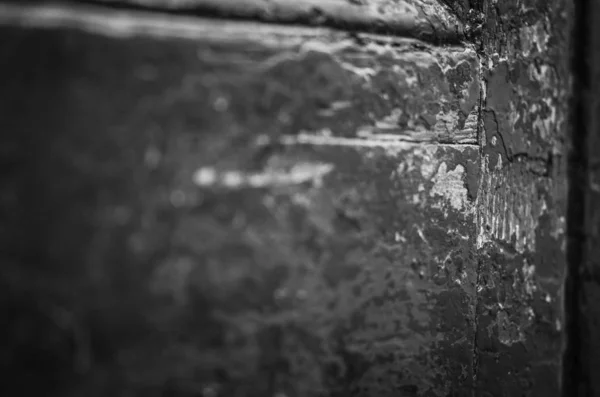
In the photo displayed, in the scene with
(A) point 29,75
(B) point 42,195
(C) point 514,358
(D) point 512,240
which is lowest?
(C) point 514,358

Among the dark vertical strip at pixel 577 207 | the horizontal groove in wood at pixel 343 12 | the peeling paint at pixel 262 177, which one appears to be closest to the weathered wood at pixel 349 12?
the horizontal groove in wood at pixel 343 12

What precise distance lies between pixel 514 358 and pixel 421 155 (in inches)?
14.9

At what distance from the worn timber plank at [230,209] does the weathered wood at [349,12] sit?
17 millimetres

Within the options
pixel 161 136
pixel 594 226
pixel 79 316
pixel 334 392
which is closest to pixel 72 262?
pixel 79 316

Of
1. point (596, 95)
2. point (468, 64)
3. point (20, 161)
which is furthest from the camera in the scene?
point (596, 95)

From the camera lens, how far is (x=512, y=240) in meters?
0.64

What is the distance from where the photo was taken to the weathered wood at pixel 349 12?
0.44 meters

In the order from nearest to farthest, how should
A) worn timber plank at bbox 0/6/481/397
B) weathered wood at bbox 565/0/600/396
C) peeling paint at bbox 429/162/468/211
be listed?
worn timber plank at bbox 0/6/481/397 → peeling paint at bbox 429/162/468/211 → weathered wood at bbox 565/0/600/396

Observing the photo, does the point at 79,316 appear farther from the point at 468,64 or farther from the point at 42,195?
the point at 468,64

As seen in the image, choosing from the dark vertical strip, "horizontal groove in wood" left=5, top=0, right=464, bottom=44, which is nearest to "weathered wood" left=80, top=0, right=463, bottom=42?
"horizontal groove in wood" left=5, top=0, right=464, bottom=44

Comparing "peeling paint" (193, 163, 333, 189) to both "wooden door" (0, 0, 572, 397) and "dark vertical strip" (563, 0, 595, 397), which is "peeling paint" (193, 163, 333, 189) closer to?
"wooden door" (0, 0, 572, 397)

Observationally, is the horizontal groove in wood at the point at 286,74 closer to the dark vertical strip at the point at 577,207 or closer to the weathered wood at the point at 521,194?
the weathered wood at the point at 521,194

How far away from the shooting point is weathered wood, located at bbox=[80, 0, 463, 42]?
436mm

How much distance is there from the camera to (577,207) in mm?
700
